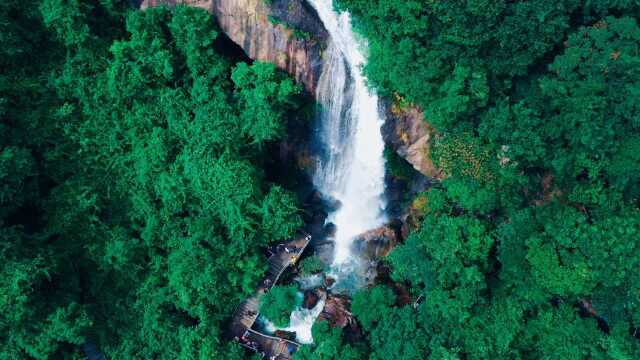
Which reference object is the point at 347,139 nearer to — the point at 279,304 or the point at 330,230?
the point at 330,230

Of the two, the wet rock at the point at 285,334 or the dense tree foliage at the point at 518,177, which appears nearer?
the dense tree foliage at the point at 518,177

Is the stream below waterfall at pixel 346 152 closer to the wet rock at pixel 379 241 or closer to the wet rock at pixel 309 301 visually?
the wet rock at pixel 309 301

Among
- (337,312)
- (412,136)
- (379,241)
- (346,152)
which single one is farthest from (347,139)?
(337,312)

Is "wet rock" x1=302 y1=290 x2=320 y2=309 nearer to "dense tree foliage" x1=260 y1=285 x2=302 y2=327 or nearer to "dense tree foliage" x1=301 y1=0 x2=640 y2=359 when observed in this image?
"dense tree foliage" x1=260 y1=285 x2=302 y2=327

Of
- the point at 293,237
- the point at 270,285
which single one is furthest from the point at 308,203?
the point at 270,285

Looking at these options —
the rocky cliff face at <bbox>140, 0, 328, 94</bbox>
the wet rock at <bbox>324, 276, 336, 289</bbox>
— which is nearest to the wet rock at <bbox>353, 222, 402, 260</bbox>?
the wet rock at <bbox>324, 276, 336, 289</bbox>

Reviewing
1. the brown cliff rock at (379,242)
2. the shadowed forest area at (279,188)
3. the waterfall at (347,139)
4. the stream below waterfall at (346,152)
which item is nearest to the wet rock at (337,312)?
the shadowed forest area at (279,188)

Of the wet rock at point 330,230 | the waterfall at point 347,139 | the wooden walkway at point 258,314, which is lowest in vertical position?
the wooden walkway at point 258,314
